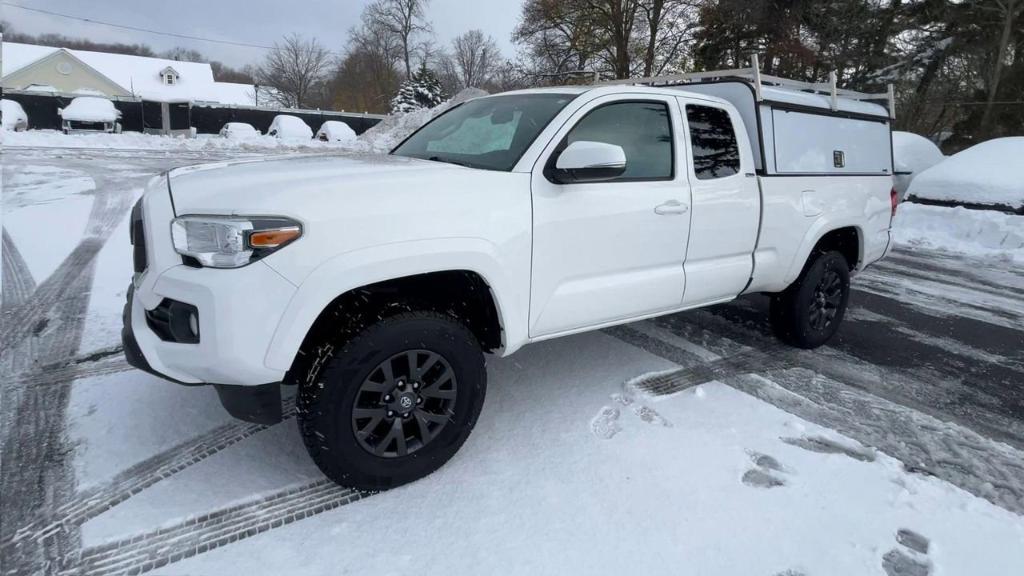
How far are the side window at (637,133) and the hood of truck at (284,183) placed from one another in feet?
2.77

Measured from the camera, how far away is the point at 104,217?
8.18 m

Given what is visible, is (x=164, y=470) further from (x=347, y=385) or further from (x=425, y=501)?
(x=425, y=501)

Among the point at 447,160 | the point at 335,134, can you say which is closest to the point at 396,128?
the point at 335,134

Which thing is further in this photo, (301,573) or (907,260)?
(907,260)

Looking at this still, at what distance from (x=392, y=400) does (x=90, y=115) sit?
3293cm

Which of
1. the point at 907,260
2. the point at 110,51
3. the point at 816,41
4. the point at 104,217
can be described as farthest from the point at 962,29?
the point at 110,51

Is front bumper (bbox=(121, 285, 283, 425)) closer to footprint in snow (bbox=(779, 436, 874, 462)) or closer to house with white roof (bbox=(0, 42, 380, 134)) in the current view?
footprint in snow (bbox=(779, 436, 874, 462))

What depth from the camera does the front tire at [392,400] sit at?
2.38 metres

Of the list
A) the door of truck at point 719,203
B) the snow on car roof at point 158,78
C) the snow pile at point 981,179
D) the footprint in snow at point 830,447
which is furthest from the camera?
the snow on car roof at point 158,78

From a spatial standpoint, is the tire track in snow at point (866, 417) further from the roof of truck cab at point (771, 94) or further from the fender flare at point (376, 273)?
the roof of truck cab at point (771, 94)

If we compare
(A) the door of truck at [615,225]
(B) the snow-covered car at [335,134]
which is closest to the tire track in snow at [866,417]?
(A) the door of truck at [615,225]

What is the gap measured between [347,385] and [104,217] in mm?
7705

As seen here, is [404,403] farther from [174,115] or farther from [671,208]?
[174,115]

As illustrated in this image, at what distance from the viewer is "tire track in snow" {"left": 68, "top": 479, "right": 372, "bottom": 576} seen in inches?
84.4
